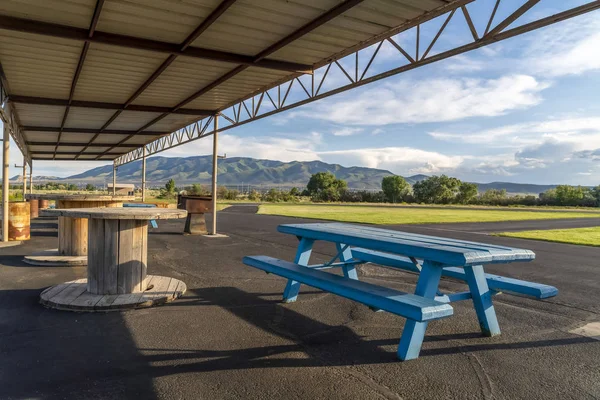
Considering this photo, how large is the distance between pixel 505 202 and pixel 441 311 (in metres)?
58.6

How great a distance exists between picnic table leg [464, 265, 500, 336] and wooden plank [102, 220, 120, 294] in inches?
163

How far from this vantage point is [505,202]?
180 ft

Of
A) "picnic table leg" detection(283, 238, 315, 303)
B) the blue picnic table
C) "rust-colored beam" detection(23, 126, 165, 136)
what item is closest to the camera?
the blue picnic table

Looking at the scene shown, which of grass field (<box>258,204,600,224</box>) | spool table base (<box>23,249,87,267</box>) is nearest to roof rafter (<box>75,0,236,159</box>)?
spool table base (<box>23,249,87,267</box>)

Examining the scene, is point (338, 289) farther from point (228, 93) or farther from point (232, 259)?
point (228, 93)

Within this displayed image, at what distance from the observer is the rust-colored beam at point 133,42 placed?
234 inches

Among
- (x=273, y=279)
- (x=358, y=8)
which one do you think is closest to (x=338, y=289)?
(x=273, y=279)

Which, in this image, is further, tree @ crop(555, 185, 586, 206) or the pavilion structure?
tree @ crop(555, 185, 586, 206)

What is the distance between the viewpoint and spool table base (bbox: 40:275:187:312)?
460 cm

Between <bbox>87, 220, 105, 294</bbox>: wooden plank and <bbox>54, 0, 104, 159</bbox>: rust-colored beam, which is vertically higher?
<bbox>54, 0, 104, 159</bbox>: rust-colored beam

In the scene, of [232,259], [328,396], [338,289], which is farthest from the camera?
[232,259]

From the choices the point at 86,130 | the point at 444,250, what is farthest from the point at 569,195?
the point at 444,250

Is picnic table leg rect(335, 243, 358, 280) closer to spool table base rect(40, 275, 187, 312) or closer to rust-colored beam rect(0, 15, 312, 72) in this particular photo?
spool table base rect(40, 275, 187, 312)

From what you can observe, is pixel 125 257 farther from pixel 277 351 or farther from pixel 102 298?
pixel 277 351
